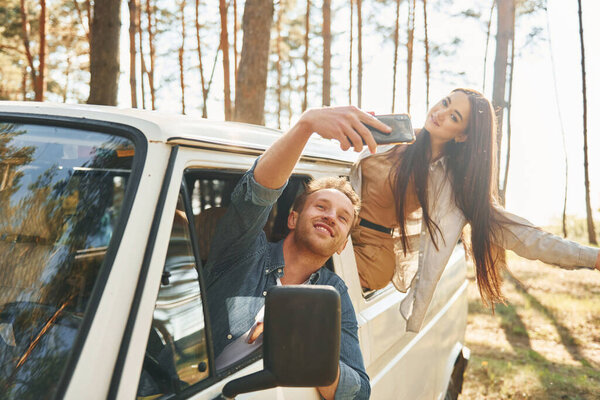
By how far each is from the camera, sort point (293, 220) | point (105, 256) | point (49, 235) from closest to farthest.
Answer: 1. point (105, 256)
2. point (49, 235)
3. point (293, 220)

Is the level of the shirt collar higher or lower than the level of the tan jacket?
higher

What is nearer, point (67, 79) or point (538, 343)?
point (538, 343)

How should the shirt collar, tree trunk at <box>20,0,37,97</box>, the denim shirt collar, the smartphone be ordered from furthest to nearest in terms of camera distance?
1. tree trunk at <box>20,0,37,97</box>
2. the shirt collar
3. the denim shirt collar
4. the smartphone

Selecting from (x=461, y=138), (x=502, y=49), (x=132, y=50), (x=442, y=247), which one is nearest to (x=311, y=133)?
(x=442, y=247)

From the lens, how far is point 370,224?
10.9ft

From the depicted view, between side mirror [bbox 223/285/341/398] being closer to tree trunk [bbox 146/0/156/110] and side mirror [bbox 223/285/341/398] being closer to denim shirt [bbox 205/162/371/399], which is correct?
denim shirt [bbox 205/162/371/399]

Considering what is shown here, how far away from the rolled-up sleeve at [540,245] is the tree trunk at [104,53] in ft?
20.5

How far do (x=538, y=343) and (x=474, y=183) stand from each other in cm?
576

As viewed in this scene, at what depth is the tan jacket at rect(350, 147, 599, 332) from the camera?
9.36 ft

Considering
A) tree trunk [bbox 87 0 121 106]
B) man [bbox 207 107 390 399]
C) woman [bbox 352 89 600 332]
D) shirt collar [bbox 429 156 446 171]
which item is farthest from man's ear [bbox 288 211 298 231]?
tree trunk [bbox 87 0 121 106]

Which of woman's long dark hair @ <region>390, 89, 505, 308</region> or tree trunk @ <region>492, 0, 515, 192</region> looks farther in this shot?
tree trunk @ <region>492, 0, 515, 192</region>

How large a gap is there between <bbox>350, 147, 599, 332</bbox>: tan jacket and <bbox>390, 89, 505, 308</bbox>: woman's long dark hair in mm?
57

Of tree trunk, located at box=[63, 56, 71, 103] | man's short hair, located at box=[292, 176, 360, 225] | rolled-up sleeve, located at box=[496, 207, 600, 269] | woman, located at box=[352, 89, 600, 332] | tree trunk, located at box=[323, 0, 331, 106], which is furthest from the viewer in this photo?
tree trunk, located at box=[63, 56, 71, 103]

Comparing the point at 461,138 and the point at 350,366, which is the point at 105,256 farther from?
the point at 461,138
